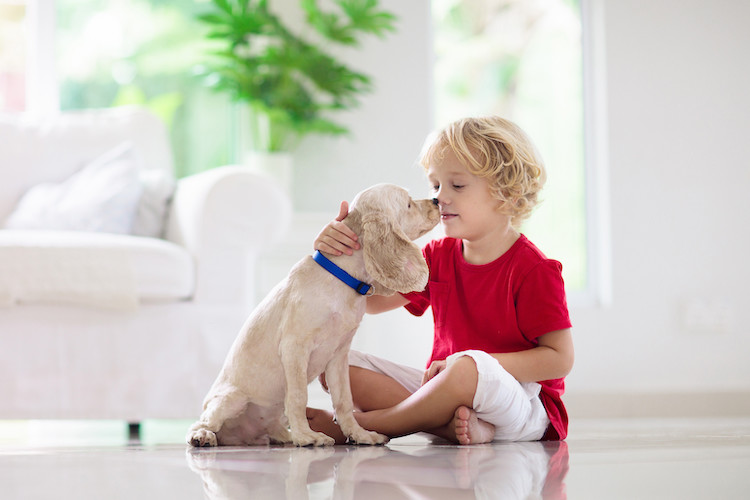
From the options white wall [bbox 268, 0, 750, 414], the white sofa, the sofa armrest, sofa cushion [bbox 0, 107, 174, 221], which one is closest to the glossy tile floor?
the white sofa

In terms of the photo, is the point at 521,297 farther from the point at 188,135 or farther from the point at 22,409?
the point at 188,135

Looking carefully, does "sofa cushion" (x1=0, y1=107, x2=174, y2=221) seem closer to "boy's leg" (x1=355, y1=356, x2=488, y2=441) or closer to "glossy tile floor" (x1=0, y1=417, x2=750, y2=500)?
"glossy tile floor" (x1=0, y1=417, x2=750, y2=500)

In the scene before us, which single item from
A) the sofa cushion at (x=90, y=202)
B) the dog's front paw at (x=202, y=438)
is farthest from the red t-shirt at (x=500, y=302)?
the sofa cushion at (x=90, y=202)

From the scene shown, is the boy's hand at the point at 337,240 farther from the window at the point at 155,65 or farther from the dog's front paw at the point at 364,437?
the window at the point at 155,65

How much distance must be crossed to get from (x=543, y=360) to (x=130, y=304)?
131 cm

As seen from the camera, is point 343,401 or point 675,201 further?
point 675,201

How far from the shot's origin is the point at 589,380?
3652mm

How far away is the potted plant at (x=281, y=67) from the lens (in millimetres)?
3287

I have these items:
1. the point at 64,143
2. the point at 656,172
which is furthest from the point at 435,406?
the point at 656,172

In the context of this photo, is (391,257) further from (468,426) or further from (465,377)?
(468,426)

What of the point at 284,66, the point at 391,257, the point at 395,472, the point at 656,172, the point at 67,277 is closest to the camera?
the point at 395,472

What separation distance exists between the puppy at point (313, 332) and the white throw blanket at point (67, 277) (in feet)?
3.04

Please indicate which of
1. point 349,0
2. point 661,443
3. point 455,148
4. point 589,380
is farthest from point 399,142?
point 661,443

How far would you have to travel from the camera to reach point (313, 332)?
140 cm
